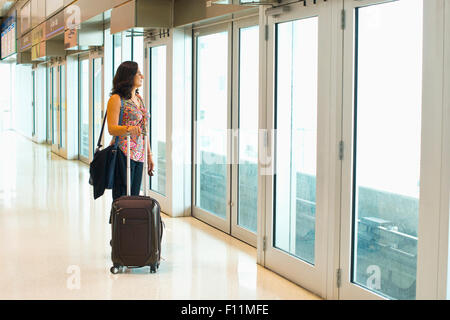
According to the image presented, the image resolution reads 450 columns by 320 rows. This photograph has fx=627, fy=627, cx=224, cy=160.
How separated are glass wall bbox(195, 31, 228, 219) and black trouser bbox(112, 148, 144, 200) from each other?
1.45 meters

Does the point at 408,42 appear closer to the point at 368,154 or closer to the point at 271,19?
the point at 368,154

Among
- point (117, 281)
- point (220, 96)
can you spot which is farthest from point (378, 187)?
point (220, 96)

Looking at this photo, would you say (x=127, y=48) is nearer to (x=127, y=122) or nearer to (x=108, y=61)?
(x=108, y=61)

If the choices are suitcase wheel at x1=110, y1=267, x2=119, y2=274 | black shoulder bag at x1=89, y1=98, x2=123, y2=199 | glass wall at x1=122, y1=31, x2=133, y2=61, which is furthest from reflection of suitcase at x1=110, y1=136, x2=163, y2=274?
glass wall at x1=122, y1=31, x2=133, y2=61

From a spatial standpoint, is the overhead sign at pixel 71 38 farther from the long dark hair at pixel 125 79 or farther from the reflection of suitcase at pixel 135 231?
the reflection of suitcase at pixel 135 231

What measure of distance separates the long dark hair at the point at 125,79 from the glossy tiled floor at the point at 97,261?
1499mm

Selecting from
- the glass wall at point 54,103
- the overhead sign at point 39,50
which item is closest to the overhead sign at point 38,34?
the overhead sign at point 39,50

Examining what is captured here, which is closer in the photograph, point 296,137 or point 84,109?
point 296,137

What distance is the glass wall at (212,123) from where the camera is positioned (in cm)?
677

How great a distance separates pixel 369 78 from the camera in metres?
4.05

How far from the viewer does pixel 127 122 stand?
17.7 feet

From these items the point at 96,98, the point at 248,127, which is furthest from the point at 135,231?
the point at 96,98

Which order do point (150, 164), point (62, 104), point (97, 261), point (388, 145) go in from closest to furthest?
point (388, 145), point (97, 261), point (150, 164), point (62, 104)

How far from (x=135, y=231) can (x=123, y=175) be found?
0.65m
